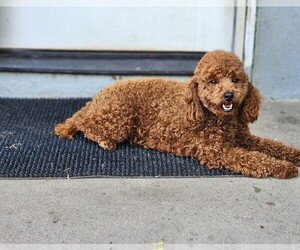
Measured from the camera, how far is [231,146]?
390cm

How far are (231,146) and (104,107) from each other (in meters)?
0.89

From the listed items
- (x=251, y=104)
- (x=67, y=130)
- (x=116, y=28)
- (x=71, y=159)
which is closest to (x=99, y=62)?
(x=116, y=28)

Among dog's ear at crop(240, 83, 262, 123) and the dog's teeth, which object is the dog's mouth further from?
dog's ear at crop(240, 83, 262, 123)

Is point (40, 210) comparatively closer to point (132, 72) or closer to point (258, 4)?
point (132, 72)

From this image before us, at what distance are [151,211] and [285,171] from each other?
89 centimetres

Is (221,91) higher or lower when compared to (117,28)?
higher

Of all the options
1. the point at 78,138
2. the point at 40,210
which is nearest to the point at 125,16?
the point at 78,138

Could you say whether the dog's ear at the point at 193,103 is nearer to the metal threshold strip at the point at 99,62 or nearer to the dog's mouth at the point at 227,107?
the dog's mouth at the point at 227,107

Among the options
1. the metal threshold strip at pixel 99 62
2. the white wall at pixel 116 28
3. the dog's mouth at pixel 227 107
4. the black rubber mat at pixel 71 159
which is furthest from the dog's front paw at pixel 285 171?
the white wall at pixel 116 28

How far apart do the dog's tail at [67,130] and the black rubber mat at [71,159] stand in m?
0.04

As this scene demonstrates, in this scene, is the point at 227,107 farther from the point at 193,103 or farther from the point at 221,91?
the point at 193,103

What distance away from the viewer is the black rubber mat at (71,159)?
12.4 ft

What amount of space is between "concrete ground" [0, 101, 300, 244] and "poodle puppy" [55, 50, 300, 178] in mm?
168

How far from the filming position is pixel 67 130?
428 centimetres
